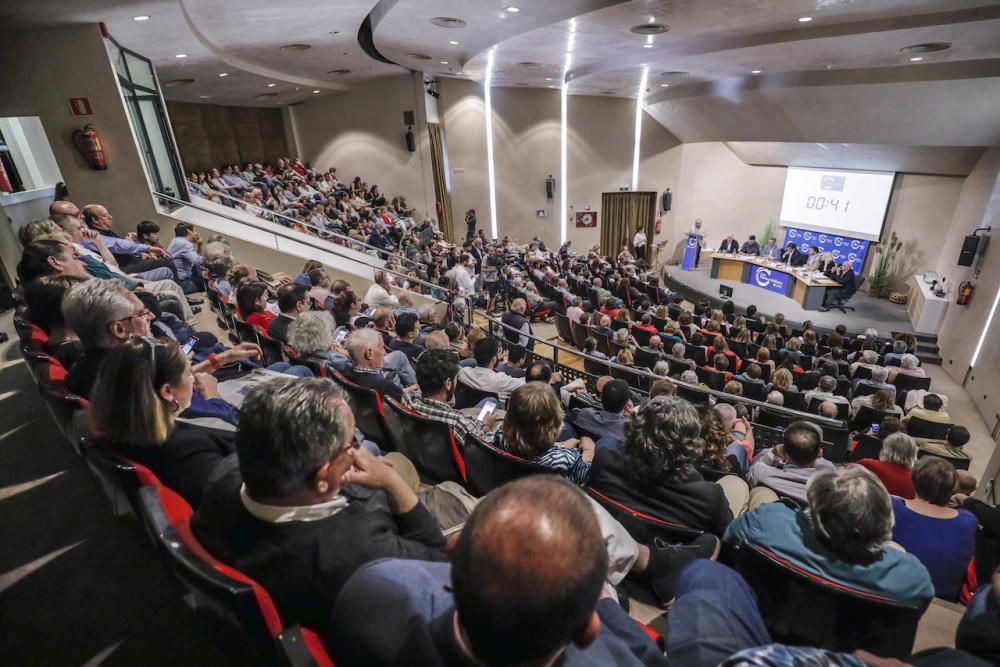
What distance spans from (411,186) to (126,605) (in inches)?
549

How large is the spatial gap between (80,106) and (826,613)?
Answer: 866cm

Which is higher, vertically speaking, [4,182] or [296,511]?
[4,182]

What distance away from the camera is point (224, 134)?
47.9 feet

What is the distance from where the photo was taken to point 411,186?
47.9ft

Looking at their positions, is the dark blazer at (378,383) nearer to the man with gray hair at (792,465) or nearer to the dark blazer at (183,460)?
the dark blazer at (183,460)

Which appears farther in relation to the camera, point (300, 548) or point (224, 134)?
point (224, 134)

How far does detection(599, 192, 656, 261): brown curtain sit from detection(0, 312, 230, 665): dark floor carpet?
659 inches

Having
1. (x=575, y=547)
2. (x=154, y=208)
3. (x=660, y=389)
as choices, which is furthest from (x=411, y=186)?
(x=575, y=547)

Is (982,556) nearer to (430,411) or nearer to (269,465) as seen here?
(430,411)

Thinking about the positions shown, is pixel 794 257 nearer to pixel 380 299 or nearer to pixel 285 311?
pixel 380 299

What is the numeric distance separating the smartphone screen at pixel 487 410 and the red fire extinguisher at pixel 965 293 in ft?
35.6

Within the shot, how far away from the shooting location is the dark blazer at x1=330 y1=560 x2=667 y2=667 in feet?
2.74

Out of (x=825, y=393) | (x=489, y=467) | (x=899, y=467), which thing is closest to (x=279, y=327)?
(x=489, y=467)

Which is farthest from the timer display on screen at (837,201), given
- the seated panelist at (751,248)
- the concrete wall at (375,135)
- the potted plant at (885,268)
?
the concrete wall at (375,135)
